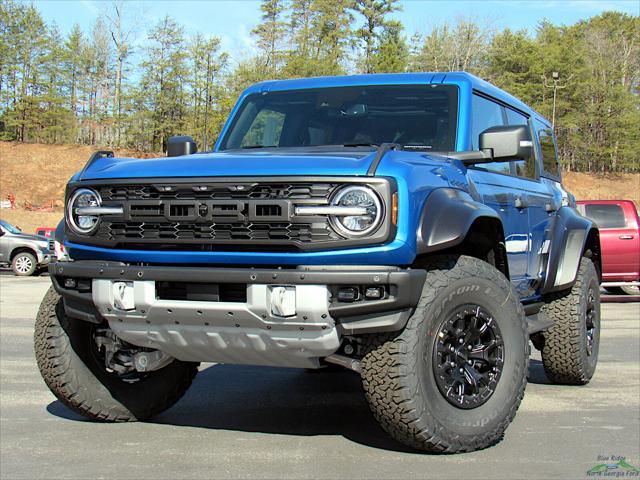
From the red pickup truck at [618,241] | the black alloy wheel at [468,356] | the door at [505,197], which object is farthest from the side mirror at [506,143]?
the red pickup truck at [618,241]

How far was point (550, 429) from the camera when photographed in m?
5.12

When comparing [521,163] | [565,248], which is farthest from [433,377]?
[565,248]

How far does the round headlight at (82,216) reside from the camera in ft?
15.0

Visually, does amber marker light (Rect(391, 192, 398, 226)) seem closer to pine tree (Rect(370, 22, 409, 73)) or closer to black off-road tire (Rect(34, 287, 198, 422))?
black off-road tire (Rect(34, 287, 198, 422))

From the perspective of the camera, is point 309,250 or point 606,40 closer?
point 309,250

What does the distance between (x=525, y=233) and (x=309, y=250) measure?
2.42 m

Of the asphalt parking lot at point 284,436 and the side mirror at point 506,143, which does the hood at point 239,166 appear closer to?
the side mirror at point 506,143

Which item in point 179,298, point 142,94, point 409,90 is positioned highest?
point 142,94

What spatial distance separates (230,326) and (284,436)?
3.37ft

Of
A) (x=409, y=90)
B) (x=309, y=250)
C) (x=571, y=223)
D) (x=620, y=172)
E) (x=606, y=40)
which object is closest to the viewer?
(x=309, y=250)

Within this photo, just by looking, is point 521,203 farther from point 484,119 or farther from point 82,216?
point 82,216


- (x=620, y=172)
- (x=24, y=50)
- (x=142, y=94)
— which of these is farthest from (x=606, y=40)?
(x=24, y=50)

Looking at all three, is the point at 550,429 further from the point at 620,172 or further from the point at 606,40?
the point at 606,40

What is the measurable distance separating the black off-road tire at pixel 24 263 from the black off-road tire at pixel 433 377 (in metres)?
21.1
